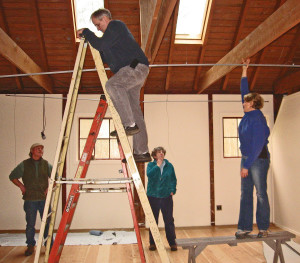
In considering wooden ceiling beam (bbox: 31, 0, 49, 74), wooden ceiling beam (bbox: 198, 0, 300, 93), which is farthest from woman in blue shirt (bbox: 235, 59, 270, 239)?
wooden ceiling beam (bbox: 31, 0, 49, 74)

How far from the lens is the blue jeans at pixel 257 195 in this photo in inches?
110

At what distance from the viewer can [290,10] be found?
298 cm

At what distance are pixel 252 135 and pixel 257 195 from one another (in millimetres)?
581

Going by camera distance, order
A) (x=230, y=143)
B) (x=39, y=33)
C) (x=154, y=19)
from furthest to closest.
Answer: (x=230, y=143) → (x=39, y=33) → (x=154, y=19)

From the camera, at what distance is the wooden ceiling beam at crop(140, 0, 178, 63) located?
332 cm

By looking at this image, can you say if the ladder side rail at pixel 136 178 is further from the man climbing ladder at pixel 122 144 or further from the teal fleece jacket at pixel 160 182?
the teal fleece jacket at pixel 160 182

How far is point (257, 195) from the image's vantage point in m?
2.86

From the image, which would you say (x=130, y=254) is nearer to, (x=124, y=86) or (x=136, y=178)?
(x=136, y=178)

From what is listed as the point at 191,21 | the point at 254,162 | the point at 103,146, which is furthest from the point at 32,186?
the point at 191,21

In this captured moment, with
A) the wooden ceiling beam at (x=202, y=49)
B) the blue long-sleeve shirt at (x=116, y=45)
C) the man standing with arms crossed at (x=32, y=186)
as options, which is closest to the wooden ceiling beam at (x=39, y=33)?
the man standing with arms crossed at (x=32, y=186)

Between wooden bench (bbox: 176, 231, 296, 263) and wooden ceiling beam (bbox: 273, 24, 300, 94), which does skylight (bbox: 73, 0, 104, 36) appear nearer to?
wooden ceiling beam (bbox: 273, 24, 300, 94)

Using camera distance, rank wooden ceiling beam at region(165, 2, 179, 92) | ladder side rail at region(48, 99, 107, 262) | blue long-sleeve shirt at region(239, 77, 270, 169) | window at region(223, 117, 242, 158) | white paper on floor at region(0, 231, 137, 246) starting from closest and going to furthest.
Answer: ladder side rail at region(48, 99, 107, 262), blue long-sleeve shirt at region(239, 77, 270, 169), wooden ceiling beam at region(165, 2, 179, 92), white paper on floor at region(0, 231, 137, 246), window at region(223, 117, 242, 158)

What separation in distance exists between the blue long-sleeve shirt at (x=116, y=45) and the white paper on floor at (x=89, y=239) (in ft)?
13.1

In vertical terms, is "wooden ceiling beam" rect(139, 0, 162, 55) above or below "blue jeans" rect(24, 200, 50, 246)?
above
